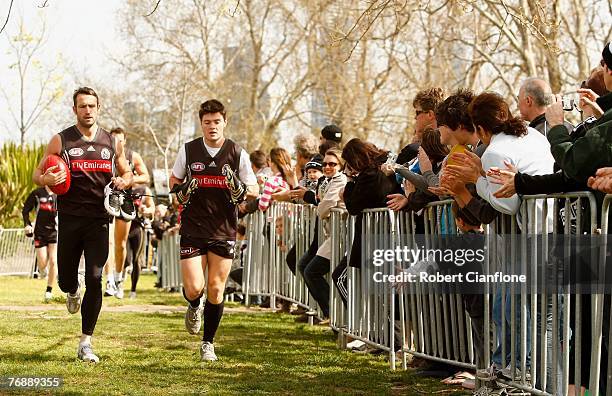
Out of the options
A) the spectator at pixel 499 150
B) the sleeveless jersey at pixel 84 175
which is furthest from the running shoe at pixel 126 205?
the spectator at pixel 499 150

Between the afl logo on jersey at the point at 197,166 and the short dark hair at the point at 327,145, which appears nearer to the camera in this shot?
the afl logo on jersey at the point at 197,166

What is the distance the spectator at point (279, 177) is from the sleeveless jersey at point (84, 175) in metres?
4.49

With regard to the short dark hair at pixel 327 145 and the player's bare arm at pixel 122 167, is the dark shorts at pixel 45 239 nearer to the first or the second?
the short dark hair at pixel 327 145

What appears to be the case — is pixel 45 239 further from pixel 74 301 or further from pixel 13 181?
pixel 13 181


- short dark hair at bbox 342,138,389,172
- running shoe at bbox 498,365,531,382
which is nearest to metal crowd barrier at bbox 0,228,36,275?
short dark hair at bbox 342,138,389,172

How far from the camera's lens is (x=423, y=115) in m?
9.45

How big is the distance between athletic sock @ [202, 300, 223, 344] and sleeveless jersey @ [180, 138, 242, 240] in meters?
0.66

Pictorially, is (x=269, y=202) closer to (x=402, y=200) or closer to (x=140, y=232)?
(x=140, y=232)

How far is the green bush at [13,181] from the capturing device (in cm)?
3133

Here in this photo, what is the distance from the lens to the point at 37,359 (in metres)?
9.02

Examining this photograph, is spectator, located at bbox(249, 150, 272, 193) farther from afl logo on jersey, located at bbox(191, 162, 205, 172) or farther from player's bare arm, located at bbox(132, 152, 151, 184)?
afl logo on jersey, located at bbox(191, 162, 205, 172)

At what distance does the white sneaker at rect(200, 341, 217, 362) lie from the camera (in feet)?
30.0

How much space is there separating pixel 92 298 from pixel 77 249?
0.47 metres

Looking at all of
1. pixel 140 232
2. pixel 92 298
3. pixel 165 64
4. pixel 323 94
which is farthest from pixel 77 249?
pixel 165 64
